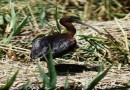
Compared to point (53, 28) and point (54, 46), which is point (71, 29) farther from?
point (53, 28)

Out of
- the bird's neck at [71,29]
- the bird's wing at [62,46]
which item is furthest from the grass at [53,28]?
the bird's wing at [62,46]

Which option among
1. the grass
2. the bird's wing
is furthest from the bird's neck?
the bird's wing

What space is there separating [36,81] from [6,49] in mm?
1207

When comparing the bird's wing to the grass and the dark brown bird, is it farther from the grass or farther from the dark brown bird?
the grass

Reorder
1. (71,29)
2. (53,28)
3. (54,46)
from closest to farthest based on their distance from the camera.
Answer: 1. (54,46)
2. (71,29)
3. (53,28)

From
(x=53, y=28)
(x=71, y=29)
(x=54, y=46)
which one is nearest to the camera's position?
(x=54, y=46)

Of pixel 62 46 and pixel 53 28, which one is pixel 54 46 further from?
pixel 53 28

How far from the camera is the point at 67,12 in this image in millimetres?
7180

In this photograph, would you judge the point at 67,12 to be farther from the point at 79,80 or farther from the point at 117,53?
the point at 79,80

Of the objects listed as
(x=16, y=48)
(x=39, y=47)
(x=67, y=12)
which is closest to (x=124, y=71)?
(x=39, y=47)

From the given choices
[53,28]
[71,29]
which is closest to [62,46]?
[71,29]

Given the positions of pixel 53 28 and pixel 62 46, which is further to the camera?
pixel 53 28

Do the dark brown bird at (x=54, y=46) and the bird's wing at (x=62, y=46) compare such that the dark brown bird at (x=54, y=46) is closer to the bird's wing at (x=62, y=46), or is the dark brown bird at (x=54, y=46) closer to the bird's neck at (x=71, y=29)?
the bird's wing at (x=62, y=46)

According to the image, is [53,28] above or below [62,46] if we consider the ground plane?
below
